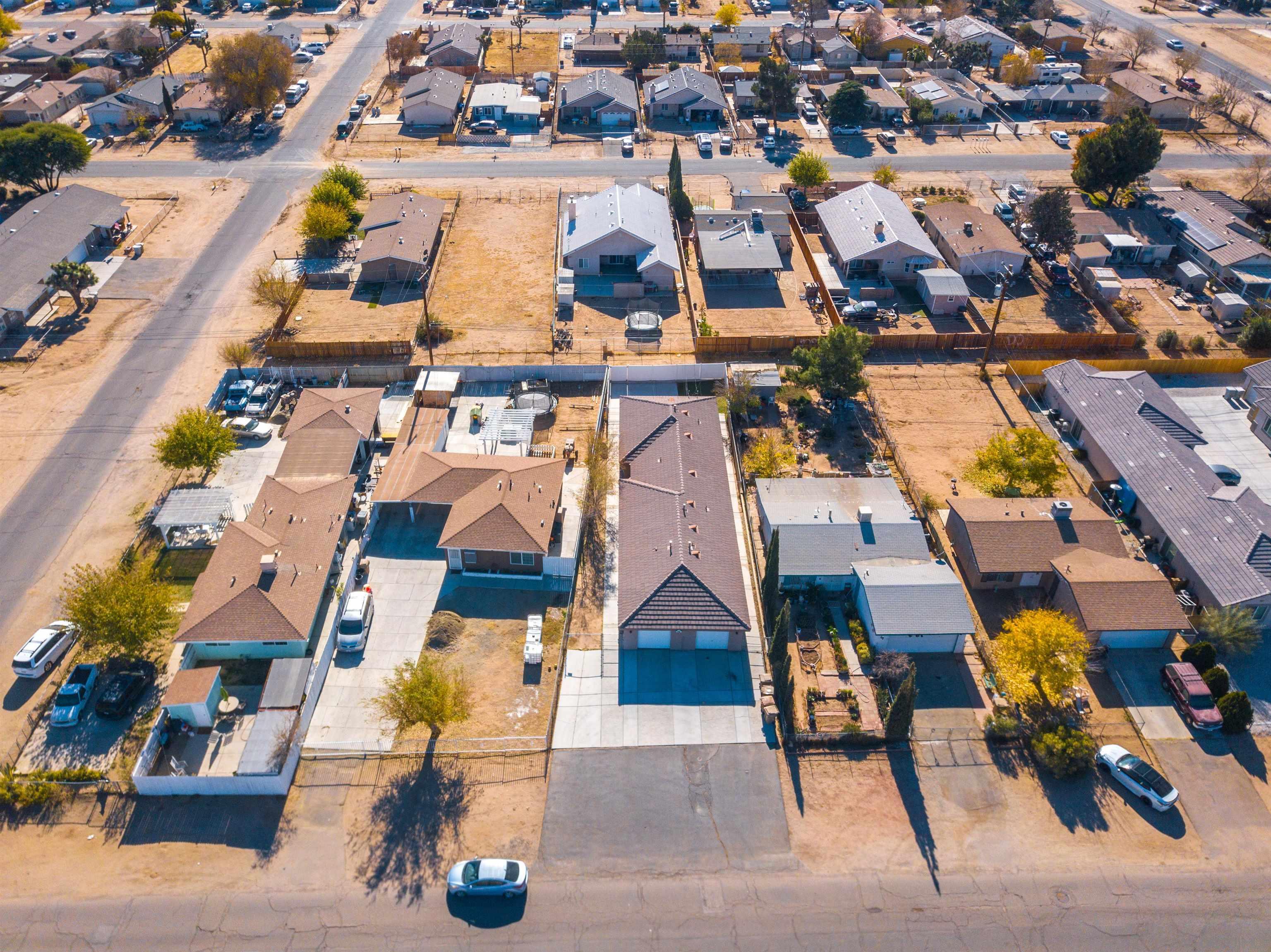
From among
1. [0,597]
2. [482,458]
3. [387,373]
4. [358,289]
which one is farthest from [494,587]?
[358,289]

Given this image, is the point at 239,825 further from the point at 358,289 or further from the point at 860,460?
the point at 358,289

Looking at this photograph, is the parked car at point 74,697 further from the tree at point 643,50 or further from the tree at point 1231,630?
the tree at point 643,50

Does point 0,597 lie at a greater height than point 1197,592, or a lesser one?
lesser

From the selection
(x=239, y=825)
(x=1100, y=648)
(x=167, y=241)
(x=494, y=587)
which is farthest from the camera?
(x=167, y=241)

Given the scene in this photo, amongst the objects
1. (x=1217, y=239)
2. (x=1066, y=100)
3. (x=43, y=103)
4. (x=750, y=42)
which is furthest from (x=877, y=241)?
(x=43, y=103)

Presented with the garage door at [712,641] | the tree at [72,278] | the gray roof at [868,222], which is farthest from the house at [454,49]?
the garage door at [712,641]

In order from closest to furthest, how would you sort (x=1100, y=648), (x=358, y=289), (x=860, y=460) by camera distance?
1. (x=1100, y=648)
2. (x=860, y=460)
3. (x=358, y=289)

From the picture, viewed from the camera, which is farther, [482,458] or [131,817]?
[482,458]
